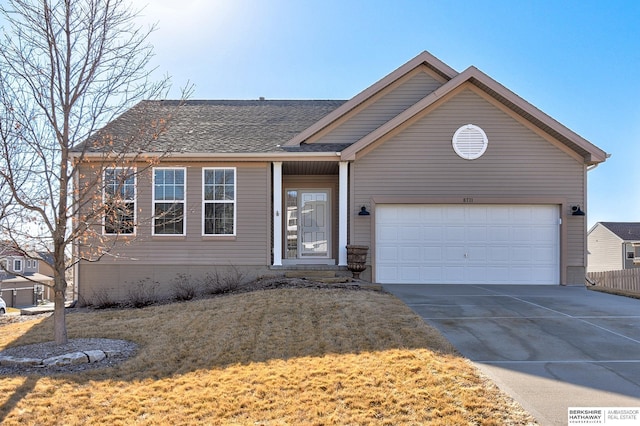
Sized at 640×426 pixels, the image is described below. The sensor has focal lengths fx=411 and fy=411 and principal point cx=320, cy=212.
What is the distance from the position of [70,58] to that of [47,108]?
798 mm

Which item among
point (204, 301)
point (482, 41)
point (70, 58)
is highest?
point (482, 41)

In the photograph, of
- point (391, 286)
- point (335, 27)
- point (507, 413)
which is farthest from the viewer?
point (335, 27)

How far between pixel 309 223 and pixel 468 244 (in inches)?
190

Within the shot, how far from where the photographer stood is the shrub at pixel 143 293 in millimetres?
10659

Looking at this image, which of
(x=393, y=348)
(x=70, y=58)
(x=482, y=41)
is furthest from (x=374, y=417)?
(x=482, y=41)

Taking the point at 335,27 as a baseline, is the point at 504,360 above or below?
below

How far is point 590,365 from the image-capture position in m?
4.96

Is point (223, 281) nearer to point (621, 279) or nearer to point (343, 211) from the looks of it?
A: point (343, 211)

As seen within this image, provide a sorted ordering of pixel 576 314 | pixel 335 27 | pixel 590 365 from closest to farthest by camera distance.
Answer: pixel 590 365 → pixel 576 314 → pixel 335 27

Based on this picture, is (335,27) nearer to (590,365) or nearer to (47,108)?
(47,108)

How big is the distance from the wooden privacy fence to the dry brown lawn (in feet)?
30.7

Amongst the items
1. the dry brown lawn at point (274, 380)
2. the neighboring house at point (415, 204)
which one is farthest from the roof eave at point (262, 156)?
the dry brown lawn at point (274, 380)

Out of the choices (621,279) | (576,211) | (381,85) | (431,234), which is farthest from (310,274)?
(621,279)

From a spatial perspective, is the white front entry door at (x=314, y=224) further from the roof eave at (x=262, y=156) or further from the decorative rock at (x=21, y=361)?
the decorative rock at (x=21, y=361)
